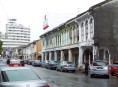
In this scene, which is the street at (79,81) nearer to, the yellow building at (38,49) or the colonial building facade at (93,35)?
the colonial building facade at (93,35)

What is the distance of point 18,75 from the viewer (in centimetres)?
1266

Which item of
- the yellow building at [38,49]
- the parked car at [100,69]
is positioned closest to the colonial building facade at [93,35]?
the parked car at [100,69]

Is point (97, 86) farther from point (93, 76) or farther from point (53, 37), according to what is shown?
point (53, 37)

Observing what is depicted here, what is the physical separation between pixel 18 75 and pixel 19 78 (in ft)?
0.68

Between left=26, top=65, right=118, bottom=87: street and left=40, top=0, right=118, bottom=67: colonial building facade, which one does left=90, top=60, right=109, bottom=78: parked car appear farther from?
left=40, top=0, right=118, bottom=67: colonial building facade

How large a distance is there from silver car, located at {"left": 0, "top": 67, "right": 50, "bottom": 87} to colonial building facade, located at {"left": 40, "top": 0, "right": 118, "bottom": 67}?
31.6 meters

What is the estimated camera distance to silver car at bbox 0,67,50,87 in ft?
39.0

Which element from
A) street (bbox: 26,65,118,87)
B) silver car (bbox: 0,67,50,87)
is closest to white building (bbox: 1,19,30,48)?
street (bbox: 26,65,118,87)

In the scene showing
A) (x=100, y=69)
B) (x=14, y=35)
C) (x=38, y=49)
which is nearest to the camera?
(x=100, y=69)

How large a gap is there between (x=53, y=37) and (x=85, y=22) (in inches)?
937

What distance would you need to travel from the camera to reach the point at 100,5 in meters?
44.8

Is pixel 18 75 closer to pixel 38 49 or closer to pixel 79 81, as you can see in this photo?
pixel 79 81

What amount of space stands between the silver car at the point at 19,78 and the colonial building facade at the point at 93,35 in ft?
104

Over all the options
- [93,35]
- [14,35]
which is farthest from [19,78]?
[14,35]
